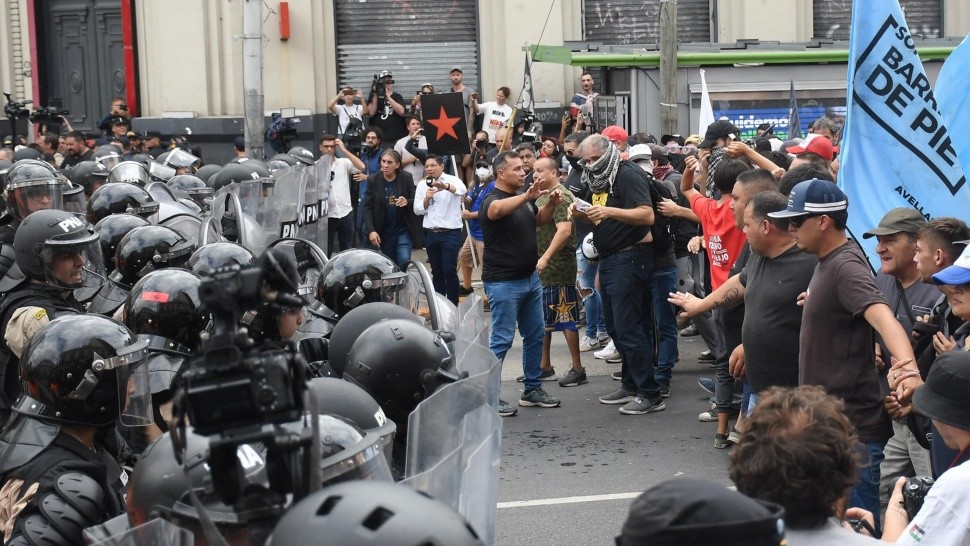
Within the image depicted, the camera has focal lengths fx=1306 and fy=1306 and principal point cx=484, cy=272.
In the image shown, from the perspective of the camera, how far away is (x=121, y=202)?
9.41 m

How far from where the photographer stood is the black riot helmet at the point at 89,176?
11797 mm

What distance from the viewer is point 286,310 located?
518 cm

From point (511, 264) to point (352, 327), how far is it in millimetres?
3881

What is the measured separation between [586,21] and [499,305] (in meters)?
12.7

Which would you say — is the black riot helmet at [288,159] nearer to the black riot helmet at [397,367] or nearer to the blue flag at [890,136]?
the blue flag at [890,136]

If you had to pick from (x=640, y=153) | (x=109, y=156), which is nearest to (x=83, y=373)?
(x=640, y=153)

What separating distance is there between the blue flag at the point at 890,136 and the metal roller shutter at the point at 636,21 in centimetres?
1436

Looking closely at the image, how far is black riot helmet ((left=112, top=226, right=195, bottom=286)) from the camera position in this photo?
734 cm

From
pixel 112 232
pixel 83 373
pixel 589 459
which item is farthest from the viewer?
pixel 589 459

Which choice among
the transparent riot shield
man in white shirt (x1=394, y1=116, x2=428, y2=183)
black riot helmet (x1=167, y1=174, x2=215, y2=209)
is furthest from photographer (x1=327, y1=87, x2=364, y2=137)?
the transparent riot shield

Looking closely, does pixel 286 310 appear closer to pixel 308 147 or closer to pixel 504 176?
pixel 504 176

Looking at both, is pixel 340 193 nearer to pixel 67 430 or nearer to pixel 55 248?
pixel 55 248

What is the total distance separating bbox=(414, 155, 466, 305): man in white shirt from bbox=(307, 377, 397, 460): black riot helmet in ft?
29.5

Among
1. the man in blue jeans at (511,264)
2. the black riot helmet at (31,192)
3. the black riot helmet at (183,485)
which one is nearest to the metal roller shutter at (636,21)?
the man in blue jeans at (511,264)
